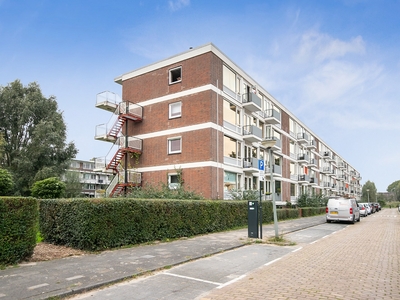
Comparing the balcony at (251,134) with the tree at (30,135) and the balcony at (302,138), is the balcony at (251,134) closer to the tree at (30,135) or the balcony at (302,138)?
the tree at (30,135)

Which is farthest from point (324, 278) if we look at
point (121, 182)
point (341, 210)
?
point (121, 182)

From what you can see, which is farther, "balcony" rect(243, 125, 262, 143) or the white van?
"balcony" rect(243, 125, 262, 143)

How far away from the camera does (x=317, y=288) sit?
6.37 meters

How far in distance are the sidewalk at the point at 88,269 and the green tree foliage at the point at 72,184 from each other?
1236 inches

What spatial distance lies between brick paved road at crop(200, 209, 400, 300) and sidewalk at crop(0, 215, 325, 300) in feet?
7.32

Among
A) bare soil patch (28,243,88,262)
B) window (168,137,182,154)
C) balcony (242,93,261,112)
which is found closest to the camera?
bare soil patch (28,243,88,262)

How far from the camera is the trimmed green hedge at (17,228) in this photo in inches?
305

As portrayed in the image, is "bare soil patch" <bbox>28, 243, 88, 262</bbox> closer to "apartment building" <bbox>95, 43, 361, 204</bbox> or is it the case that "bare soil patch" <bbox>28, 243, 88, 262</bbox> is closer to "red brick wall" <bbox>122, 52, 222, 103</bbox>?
"apartment building" <bbox>95, 43, 361, 204</bbox>

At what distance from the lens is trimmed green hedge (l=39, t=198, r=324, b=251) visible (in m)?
10.1

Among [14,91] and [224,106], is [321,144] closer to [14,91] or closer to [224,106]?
[224,106]

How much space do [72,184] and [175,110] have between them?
23.4m

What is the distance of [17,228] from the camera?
8.01 metres

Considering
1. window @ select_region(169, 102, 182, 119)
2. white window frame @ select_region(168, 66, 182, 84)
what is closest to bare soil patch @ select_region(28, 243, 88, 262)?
window @ select_region(169, 102, 182, 119)

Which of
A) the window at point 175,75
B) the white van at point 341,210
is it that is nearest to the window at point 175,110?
the window at point 175,75
